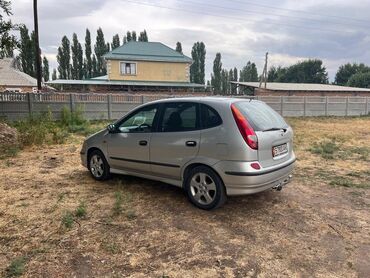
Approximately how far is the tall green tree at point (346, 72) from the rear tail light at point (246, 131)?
7602 centimetres

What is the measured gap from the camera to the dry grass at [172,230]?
3.08m

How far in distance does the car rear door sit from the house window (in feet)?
103

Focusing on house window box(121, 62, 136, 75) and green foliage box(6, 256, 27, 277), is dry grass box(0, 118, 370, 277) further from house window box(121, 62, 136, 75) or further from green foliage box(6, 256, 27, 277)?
house window box(121, 62, 136, 75)

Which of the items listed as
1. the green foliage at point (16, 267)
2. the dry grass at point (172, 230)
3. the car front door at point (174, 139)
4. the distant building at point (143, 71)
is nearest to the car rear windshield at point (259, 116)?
the car front door at point (174, 139)

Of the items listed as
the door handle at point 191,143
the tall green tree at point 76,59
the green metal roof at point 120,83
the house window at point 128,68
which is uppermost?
the tall green tree at point 76,59

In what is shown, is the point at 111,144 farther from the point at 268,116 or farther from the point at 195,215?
the point at 268,116

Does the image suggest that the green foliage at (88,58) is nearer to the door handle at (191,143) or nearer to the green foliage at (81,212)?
the green foliage at (81,212)

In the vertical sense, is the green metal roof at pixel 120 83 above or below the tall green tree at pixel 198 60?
below

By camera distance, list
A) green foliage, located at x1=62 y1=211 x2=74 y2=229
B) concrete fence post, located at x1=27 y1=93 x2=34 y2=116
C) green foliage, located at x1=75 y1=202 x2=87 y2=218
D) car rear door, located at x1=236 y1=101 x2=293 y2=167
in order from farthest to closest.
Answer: concrete fence post, located at x1=27 y1=93 x2=34 y2=116 → green foliage, located at x1=75 y1=202 x2=87 y2=218 → car rear door, located at x1=236 y1=101 x2=293 y2=167 → green foliage, located at x1=62 y1=211 x2=74 y2=229

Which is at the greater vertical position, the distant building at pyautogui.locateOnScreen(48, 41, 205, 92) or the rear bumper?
the distant building at pyautogui.locateOnScreen(48, 41, 205, 92)

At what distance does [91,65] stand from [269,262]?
5768cm

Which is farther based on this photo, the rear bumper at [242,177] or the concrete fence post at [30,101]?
the concrete fence post at [30,101]

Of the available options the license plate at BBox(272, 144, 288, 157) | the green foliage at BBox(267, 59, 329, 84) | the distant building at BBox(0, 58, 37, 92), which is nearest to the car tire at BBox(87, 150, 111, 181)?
the license plate at BBox(272, 144, 288, 157)

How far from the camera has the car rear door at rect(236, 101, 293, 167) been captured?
4105 millimetres
